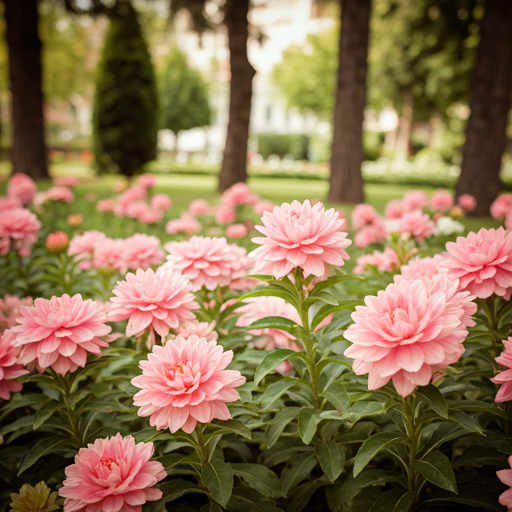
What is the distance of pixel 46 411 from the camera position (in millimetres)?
1435

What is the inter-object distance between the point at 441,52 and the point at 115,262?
15.1m

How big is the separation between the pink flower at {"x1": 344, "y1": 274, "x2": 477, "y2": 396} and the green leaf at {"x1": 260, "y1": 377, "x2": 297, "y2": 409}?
11.9 inches

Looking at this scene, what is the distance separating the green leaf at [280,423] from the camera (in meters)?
1.36

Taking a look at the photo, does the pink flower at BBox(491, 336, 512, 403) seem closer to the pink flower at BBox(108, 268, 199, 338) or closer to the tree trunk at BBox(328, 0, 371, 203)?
the pink flower at BBox(108, 268, 199, 338)

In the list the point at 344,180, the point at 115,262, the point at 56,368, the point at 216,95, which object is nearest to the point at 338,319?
the point at 56,368

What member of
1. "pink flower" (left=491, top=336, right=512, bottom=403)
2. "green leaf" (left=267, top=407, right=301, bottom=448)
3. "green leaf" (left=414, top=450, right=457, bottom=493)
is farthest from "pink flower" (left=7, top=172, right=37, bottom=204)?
"pink flower" (left=491, top=336, right=512, bottom=403)

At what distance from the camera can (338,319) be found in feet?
4.84

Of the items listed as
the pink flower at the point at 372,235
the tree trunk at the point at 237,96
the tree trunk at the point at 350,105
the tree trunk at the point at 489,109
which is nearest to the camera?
the pink flower at the point at 372,235

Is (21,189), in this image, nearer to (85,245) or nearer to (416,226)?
(85,245)

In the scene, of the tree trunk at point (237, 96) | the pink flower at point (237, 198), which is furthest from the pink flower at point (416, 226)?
the tree trunk at point (237, 96)

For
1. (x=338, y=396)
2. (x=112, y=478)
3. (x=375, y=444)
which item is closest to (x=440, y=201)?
(x=338, y=396)

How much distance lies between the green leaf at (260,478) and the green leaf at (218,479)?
0.11 meters

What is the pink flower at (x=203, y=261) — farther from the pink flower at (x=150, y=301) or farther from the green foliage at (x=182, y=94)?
the green foliage at (x=182, y=94)

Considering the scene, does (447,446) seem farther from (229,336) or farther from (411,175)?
(411,175)
